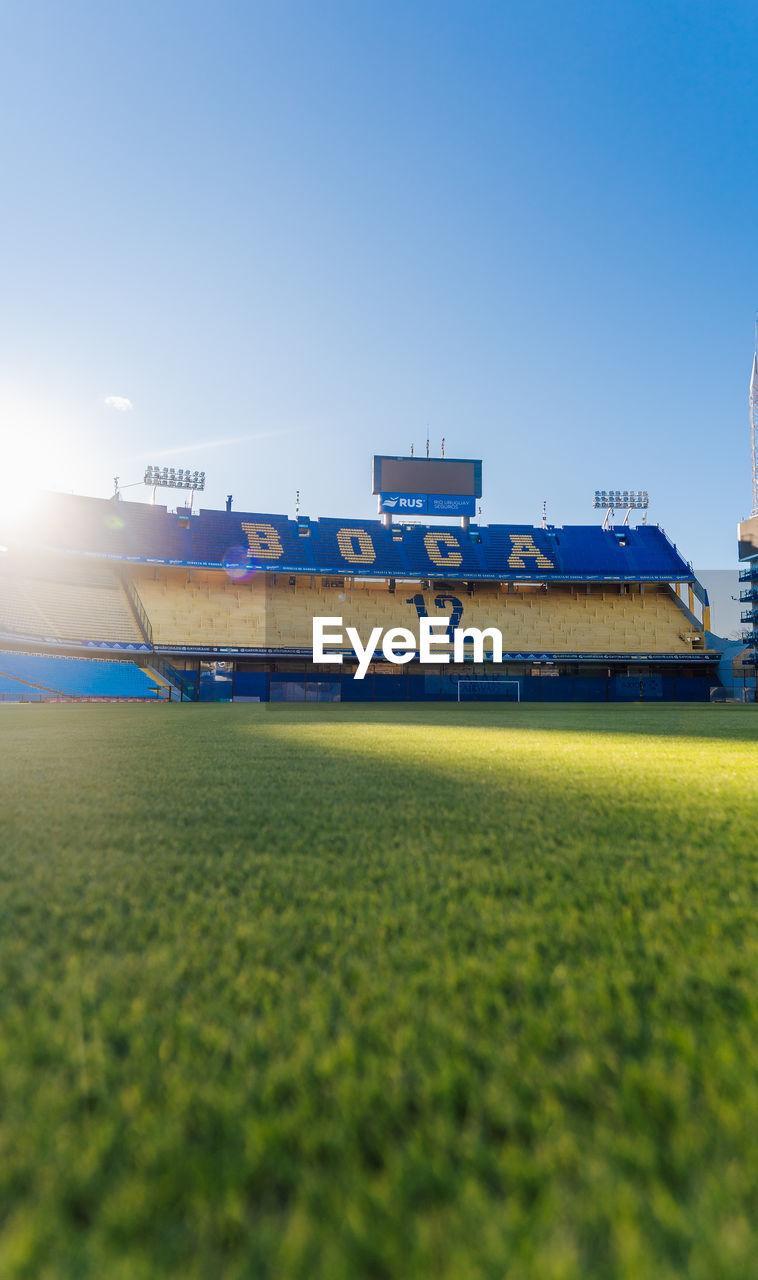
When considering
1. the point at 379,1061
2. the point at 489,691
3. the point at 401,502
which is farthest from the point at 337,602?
the point at 379,1061

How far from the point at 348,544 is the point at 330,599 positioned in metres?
2.68

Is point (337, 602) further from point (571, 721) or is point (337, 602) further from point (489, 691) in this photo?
point (571, 721)

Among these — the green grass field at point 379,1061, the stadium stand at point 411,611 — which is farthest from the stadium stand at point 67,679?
the green grass field at point 379,1061

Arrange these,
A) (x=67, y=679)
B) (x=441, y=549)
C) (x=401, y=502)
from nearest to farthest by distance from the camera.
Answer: (x=67, y=679) < (x=441, y=549) < (x=401, y=502)

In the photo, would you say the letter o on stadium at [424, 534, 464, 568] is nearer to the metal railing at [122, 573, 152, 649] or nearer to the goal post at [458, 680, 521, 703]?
the goal post at [458, 680, 521, 703]

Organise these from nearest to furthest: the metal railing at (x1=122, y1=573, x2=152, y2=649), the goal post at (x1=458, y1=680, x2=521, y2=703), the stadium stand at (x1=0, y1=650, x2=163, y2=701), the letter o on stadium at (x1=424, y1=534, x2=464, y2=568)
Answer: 1. the stadium stand at (x1=0, y1=650, x2=163, y2=701)
2. the metal railing at (x1=122, y1=573, x2=152, y2=649)
3. the goal post at (x1=458, y1=680, x2=521, y2=703)
4. the letter o on stadium at (x1=424, y1=534, x2=464, y2=568)

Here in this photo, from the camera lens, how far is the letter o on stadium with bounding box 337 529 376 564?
28.4 metres

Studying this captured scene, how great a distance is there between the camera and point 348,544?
95.2 ft

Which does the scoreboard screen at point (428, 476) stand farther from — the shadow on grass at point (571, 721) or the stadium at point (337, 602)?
the shadow on grass at point (571, 721)

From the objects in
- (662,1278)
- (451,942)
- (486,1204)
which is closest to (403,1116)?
(486,1204)

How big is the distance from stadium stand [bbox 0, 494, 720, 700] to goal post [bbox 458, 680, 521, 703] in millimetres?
366

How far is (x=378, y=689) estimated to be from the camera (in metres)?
24.7

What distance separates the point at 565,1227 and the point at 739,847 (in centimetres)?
161

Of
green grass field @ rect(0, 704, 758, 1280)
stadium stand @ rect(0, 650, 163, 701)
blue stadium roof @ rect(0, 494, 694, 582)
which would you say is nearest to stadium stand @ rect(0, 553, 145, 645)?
stadium stand @ rect(0, 650, 163, 701)
